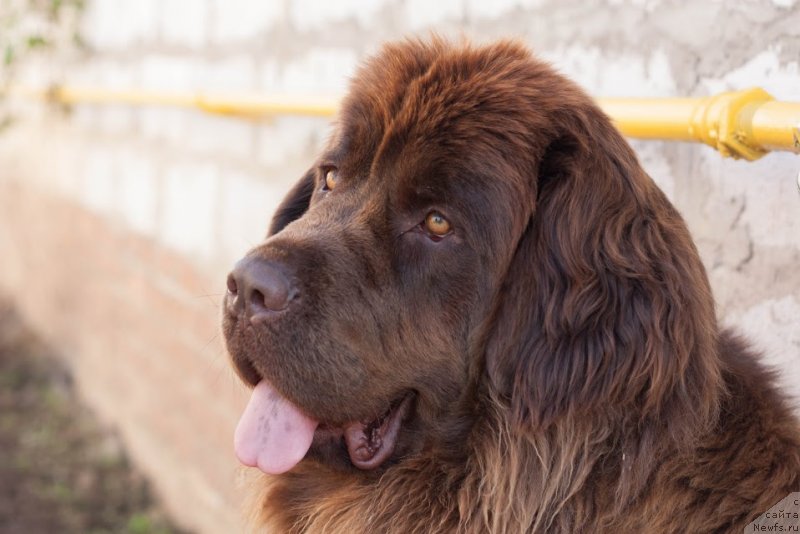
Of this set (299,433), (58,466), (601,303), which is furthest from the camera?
(58,466)

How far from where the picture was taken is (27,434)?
23.5 ft

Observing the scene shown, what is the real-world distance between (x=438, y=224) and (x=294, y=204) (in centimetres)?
81

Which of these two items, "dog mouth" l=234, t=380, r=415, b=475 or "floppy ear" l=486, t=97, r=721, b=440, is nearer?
"floppy ear" l=486, t=97, r=721, b=440

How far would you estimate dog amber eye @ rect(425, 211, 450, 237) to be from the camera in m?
2.45

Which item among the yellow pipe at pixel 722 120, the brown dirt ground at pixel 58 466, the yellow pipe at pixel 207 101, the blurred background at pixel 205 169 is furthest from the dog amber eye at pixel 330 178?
the brown dirt ground at pixel 58 466

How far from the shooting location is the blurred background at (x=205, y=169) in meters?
2.79

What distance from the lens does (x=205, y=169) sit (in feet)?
19.1

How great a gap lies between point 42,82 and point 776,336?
7.21 metres

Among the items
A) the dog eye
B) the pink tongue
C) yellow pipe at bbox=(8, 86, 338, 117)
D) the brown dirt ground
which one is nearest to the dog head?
the pink tongue

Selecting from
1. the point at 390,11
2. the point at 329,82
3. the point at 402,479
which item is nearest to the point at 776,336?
the point at 402,479

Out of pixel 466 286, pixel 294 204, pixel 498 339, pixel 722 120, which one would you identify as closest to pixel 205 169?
pixel 294 204

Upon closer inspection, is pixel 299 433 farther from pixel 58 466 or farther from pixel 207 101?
pixel 58 466

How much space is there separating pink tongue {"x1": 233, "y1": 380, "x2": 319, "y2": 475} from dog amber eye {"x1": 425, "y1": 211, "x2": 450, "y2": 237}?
57cm

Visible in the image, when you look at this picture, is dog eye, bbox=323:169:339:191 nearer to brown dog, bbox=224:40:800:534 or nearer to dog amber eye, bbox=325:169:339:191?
dog amber eye, bbox=325:169:339:191
